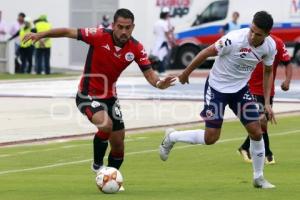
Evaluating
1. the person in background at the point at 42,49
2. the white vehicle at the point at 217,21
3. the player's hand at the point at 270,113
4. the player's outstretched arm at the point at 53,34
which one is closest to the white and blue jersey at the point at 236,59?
the player's hand at the point at 270,113

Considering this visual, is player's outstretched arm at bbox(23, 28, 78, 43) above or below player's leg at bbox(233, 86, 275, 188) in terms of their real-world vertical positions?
above

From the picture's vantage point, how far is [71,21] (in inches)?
1631

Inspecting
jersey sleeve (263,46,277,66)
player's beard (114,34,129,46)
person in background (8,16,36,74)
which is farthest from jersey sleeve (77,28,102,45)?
person in background (8,16,36,74)

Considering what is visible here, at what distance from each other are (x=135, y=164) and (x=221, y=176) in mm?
1910

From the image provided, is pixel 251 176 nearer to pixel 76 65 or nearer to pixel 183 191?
pixel 183 191

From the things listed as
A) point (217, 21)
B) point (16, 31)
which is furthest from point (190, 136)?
point (217, 21)

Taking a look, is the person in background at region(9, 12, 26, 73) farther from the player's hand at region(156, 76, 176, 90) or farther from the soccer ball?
the soccer ball

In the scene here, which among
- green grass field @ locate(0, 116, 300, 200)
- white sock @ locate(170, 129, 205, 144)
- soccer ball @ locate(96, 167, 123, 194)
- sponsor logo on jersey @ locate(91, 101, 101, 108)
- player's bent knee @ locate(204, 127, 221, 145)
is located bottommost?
green grass field @ locate(0, 116, 300, 200)

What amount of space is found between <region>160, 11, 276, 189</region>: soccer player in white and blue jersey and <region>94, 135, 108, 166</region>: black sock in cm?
108

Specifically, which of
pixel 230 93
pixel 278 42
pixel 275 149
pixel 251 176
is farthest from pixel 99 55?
pixel 275 149

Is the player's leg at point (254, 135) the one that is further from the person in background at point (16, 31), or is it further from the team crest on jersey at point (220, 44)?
the person in background at point (16, 31)

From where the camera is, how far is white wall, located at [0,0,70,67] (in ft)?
136

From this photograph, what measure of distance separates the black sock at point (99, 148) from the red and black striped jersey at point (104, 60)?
19.3 inches

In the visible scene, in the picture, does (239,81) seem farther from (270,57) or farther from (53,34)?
(53,34)
